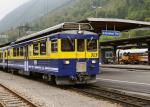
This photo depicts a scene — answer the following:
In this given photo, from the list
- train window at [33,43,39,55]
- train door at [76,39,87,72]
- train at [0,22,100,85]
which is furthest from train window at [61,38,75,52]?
train window at [33,43,39,55]

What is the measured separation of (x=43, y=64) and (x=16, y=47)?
867 centimetres

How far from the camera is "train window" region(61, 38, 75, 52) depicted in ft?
59.1

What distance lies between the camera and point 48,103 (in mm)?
13406

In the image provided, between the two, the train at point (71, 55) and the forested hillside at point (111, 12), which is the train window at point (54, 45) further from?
the forested hillside at point (111, 12)

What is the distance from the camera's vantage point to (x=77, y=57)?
1819 centimetres

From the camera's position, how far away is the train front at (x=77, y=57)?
58.9 ft

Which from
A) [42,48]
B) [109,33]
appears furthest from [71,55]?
[109,33]

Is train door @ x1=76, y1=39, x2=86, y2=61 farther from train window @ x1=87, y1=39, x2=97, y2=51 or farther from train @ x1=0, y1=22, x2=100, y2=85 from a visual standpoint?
train window @ x1=87, y1=39, x2=97, y2=51

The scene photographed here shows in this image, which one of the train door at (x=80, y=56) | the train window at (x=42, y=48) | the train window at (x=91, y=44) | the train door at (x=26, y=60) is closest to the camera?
the train door at (x=80, y=56)

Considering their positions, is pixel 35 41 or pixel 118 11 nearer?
pixel 35 41

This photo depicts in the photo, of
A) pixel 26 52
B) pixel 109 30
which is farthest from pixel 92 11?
pixel 26 52

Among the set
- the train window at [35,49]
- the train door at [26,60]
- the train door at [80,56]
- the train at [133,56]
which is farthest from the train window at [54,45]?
the train at [133,56]

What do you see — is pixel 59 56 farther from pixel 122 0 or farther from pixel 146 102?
pixel 122 0

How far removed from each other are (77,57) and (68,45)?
725 mm
